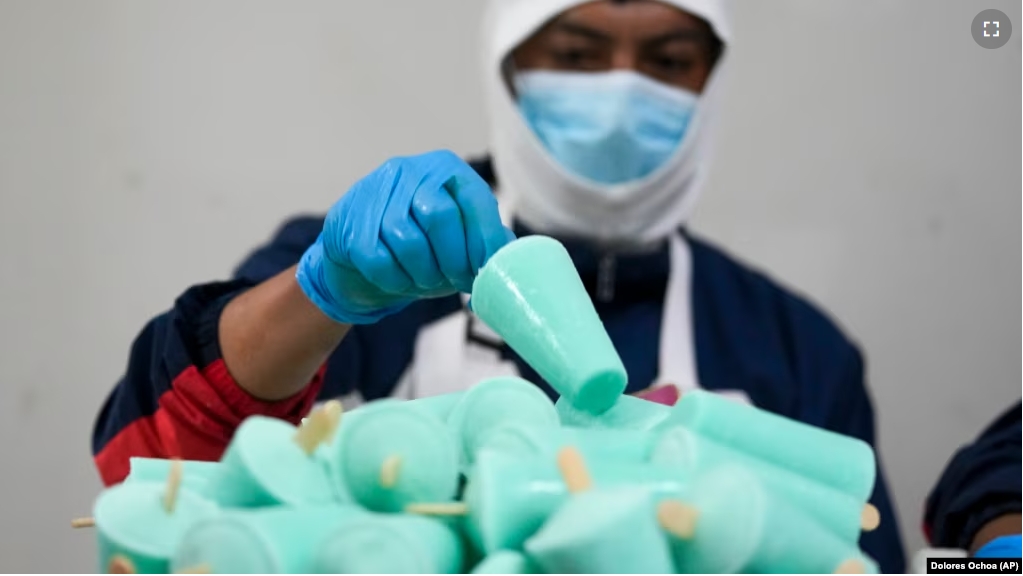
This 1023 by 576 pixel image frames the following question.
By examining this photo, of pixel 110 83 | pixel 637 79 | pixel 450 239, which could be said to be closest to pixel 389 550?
pixel 450 239

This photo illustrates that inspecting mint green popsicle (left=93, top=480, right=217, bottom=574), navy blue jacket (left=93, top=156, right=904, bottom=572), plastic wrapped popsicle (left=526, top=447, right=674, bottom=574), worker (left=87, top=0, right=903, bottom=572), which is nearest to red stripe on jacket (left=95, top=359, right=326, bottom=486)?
navy blue jacket (left=93, top=156, right=904, bottom=572)

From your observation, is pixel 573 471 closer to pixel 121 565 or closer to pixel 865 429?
pixel 121 565

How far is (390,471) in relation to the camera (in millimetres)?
398

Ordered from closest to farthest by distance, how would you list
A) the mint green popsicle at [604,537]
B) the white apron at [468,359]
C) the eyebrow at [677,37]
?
the mint green popsicle at [604,537] < the white apron at [468,359] < the eyebrow at [677,37]

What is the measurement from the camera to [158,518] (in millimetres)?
422

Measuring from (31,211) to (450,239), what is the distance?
2.28ft

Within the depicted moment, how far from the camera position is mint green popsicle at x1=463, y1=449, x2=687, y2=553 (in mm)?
390

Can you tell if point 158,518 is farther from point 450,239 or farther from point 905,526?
point 905,526


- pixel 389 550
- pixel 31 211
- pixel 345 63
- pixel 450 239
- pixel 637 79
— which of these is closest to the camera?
pixel 389 550

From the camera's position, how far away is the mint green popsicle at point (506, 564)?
1.22ft

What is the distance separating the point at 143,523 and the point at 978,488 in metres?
0.65

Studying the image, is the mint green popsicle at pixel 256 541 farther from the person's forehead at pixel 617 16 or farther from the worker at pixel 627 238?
the person's forehead at pixel 617 16

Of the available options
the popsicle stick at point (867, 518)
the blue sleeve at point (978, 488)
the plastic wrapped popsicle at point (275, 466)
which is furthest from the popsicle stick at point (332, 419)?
the blue sleeve at point (978, 488)

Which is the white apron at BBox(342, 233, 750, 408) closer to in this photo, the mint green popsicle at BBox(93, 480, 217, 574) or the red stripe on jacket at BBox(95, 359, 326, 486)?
the red stripe on jacket at BBox(95, 359, 326, 486)
